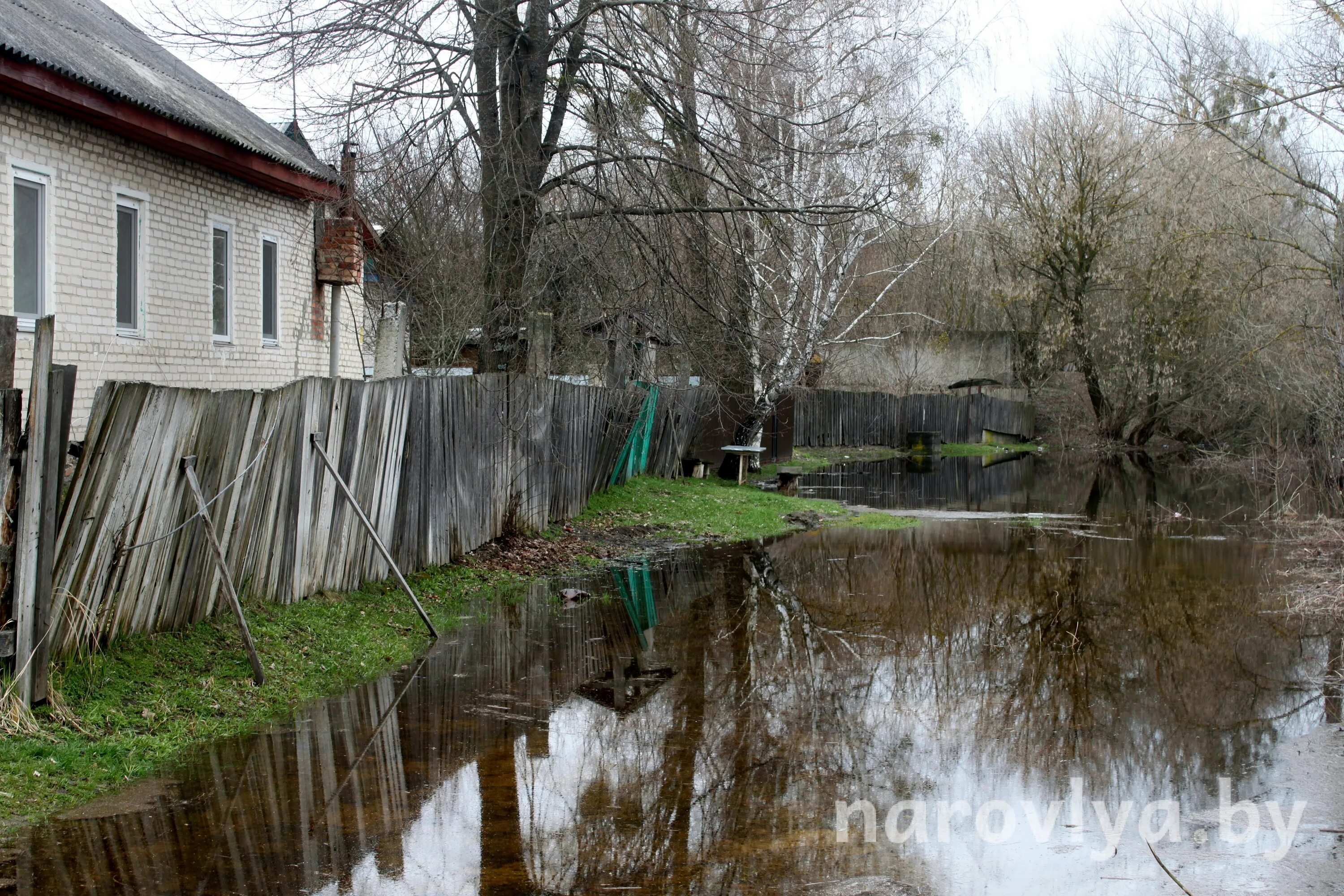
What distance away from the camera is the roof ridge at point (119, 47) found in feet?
38.6

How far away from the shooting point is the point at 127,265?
42.0ft

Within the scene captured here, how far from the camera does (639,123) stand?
39.2 feet

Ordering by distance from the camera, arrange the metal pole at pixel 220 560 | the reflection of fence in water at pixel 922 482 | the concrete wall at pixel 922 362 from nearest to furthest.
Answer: the metal pole at pixel 220 560 → the reflection of fence in water at pixel 922 482 → the concrete wall at pixel 922 362

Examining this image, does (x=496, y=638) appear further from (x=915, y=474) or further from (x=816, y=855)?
(x=915, y=474)

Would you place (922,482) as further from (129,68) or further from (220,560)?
(220,560)

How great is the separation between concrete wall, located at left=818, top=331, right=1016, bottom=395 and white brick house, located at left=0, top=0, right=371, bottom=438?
80.9 ft

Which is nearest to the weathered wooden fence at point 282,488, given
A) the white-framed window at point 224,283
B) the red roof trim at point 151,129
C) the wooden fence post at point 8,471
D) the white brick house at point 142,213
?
the wooden fence post at point 8,471

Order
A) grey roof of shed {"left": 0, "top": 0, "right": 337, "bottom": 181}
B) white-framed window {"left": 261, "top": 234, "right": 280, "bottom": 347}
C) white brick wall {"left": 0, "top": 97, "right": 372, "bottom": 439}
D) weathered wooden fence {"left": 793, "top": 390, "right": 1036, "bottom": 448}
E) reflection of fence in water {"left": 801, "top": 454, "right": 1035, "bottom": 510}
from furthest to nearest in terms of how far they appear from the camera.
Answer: weathered wooden fence {"left": 793, "top": 390, "right": 1036, "bottom": 448} → reflection of fence in water {"left": 801, "top": 454, "right": 1035, "bottom": 510} → white-framed window {"left": 261, "top": 234, "right": 280, "bottom": 347} → white brick wall {"left": 0, "top": 97, "right": 372, "bottom": 439} → grey roof of shed {"left": 0, "top": 0, "right": 337, "bottom": 181}

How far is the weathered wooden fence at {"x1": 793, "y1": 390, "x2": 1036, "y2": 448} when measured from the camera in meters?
34.3

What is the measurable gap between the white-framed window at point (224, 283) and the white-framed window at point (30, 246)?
3.29 metres

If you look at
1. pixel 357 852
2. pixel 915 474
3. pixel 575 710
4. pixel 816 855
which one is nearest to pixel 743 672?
pixel 575 710

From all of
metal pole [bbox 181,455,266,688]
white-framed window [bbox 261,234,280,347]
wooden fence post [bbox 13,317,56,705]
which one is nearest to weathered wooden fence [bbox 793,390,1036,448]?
white-framed window [bbox 261,234,280,347]

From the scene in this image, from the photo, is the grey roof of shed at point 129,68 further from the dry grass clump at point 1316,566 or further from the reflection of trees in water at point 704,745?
the dry grass clump at point 1316,566

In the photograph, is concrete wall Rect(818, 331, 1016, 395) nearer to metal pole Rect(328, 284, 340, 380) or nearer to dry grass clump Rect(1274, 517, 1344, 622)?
metal pole Rect(328, 284, 340, 380)
